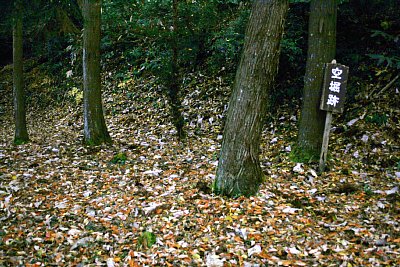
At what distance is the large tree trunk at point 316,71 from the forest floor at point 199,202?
452mm

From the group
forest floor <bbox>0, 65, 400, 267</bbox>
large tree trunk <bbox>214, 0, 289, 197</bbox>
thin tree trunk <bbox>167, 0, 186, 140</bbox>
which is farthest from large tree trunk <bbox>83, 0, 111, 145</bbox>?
large tree trunk <bbox>214, 0, 289, 197</bbox>

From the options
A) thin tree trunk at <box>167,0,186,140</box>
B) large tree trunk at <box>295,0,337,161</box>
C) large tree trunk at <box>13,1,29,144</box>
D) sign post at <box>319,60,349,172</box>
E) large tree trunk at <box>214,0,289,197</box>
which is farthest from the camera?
large tree trunk at <box>13,1,29,144</box>

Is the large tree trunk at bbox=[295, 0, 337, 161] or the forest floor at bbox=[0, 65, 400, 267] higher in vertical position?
the large tree trunk at bbox=[295, 0, 337, 161]

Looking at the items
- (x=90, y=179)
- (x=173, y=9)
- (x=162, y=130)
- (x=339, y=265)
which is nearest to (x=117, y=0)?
(x=173, y=9)

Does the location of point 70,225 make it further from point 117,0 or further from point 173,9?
point 117,0

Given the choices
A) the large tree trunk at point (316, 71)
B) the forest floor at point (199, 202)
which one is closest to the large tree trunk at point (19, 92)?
the forest floor at point (199, 202)

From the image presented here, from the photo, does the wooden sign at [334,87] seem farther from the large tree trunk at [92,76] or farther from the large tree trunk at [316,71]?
the large tree trunk at [92,76]

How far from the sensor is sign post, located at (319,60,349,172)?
571 centimetres

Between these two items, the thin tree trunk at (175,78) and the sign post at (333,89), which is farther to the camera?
the thin tree trunk at (175,78)

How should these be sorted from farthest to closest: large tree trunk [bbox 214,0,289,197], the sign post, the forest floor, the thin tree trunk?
the thin tree trunk → the sign post → large tree trunk [bbox 214,0,289,197] → the forest floor

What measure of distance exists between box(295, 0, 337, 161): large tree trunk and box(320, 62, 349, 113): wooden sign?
0.41 meters

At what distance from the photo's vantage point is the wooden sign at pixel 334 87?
18.7ft

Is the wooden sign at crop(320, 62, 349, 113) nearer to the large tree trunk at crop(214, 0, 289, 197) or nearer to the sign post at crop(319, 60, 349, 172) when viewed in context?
the sign post at crop(319, 60, 349, 172)

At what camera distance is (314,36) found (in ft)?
20.1
